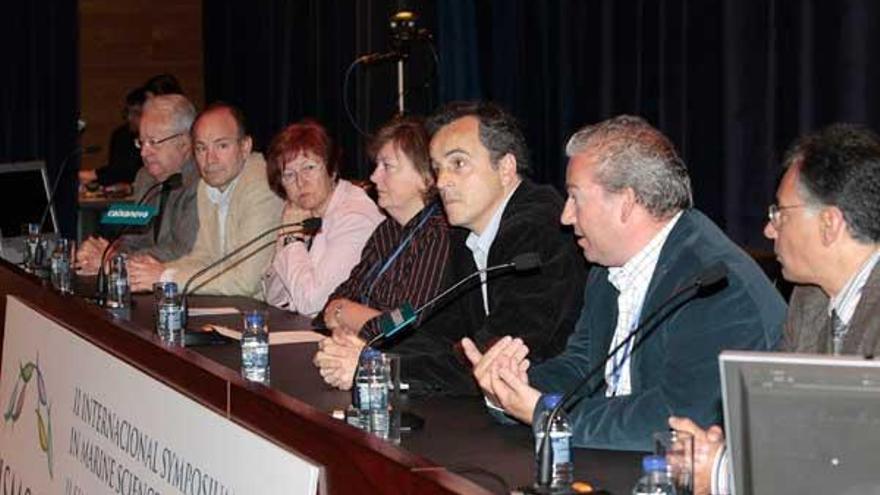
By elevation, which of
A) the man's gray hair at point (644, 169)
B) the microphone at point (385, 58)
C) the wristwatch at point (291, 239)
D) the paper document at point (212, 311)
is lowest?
the paper document at point (212, 311)

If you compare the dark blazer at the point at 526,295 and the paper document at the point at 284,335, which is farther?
the paper document at the point at 284,335

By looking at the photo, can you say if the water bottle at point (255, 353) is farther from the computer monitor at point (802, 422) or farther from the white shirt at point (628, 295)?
the computer monitor at point (802, 422)

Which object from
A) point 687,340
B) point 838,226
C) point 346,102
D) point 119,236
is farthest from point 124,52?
point 838,226

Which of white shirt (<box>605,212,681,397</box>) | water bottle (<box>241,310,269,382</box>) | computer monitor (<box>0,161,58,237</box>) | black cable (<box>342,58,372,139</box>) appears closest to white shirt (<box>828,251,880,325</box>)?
white shirt (<box>605,212,681,397</box>)

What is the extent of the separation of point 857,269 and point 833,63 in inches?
92.9

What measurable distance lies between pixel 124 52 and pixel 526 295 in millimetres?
7542

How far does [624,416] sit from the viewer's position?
291 centimetres

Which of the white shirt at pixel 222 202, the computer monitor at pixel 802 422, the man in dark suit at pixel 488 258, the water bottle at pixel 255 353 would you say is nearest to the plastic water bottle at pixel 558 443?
the computer monitor at pixel 802 422

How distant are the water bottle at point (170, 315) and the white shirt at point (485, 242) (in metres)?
0.85

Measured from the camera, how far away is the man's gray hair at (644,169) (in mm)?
3180

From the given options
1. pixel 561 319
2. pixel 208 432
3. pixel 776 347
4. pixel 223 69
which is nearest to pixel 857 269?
pixel 776 347

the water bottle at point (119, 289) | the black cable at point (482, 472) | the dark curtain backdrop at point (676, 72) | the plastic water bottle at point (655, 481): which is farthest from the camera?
the dark curtain backdrop at point (676, 72)

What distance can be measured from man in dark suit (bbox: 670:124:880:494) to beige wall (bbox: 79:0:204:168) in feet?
26.7

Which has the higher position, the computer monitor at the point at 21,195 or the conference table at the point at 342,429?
the computer monitor at the point at 21,195
